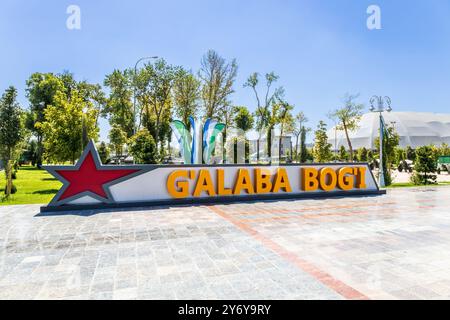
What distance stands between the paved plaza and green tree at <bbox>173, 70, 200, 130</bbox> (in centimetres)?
3511

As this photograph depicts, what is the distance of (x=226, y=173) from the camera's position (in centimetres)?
1412

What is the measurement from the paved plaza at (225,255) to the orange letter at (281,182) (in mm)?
3412

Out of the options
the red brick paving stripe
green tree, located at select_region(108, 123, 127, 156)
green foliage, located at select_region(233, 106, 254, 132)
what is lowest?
the red brick paving stripe

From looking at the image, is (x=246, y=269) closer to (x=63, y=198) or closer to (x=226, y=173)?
(x=226, y=173)

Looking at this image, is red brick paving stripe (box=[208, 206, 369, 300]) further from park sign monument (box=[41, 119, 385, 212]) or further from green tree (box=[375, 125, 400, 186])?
green tree (box=[375, 125, 400, 186])

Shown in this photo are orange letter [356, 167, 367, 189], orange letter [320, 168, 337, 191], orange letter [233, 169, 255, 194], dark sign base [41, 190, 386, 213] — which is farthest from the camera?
orange letter [356, 167, 367, 189]

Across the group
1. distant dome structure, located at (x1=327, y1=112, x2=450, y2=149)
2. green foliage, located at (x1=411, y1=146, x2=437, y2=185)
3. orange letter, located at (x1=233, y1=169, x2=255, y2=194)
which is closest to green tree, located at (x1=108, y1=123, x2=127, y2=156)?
orange letter, located at (x1=233, y1=169, x2=255, y2=194)

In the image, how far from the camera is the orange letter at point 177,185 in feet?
43.1

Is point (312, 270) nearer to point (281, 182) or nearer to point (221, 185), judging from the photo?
point (221, 185)

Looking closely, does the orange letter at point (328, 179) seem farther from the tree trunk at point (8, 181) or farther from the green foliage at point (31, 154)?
the green foliage at point (31, 154)

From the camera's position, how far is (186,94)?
44.4 metres

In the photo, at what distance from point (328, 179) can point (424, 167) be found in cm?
1346

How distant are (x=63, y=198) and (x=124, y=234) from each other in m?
5.17

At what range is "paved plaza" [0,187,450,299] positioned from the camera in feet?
15.8
